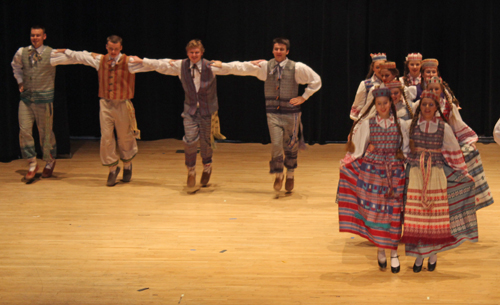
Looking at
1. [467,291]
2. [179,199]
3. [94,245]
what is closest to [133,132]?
[179,199]

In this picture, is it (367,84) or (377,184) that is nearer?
(377,184)

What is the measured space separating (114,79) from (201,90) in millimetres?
892

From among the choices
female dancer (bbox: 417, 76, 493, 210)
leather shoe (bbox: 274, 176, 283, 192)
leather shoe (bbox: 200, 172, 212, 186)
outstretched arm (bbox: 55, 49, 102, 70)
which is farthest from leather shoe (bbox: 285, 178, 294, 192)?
outstretched arm (bbox: 55, 49, 102, 70)

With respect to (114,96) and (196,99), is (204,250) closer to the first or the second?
(196,99)

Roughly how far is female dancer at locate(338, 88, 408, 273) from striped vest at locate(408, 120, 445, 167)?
7 cm

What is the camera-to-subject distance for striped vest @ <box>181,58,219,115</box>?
5.16 metres

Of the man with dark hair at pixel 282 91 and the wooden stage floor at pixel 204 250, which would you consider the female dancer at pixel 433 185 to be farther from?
the man with dark hair at pixel 282 91

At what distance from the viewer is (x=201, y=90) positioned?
518 centimetres

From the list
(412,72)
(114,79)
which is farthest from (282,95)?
(114,79)

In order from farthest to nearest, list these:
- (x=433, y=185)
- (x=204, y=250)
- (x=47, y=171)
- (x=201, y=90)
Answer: (x=47, y=171)
(x=201, y=90)
(x=204, y=250)
(x=433, y=185)

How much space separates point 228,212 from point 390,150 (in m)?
1.81

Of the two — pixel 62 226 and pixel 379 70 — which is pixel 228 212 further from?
pixel 379 70

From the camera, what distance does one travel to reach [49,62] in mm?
5684

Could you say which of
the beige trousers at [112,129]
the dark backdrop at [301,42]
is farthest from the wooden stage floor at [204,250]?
the dark backdrop at [301,42]
